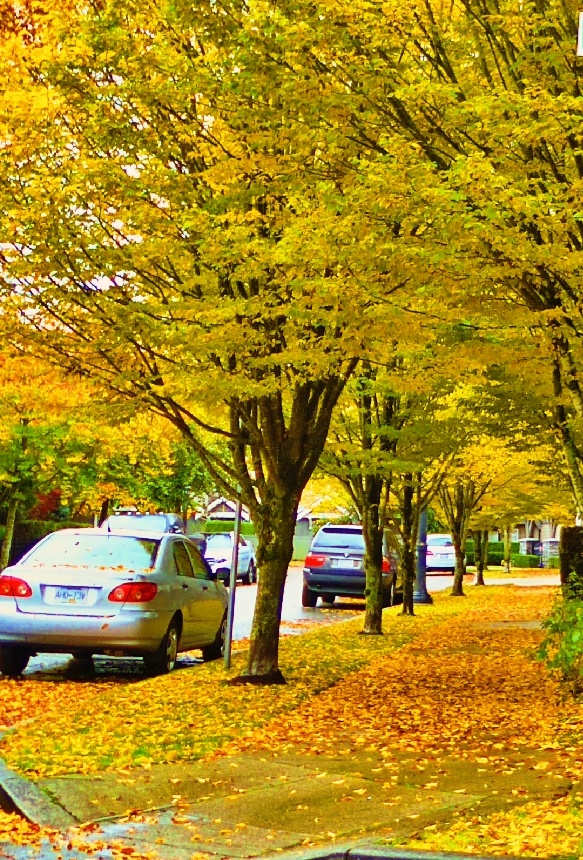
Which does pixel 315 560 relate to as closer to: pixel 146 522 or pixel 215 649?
pixel 146 522

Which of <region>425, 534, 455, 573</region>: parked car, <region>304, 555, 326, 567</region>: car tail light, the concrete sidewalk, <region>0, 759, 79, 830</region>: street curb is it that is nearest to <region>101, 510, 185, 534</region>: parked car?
<region>304, 555, 326, 567</region>: car tail light

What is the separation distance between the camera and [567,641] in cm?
819

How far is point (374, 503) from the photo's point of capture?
1767 cm

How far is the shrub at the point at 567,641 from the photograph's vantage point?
7984mm

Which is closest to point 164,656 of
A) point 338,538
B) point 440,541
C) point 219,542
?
point 338,538

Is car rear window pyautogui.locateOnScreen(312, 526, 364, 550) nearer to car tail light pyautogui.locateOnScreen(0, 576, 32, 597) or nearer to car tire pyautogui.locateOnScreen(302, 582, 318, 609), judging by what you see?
car tire pyautogui.locateOnScreen(302, 582, 318, 609)

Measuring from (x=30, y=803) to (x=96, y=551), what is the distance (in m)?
6.39

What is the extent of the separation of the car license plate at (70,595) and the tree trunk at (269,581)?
1.83 metres

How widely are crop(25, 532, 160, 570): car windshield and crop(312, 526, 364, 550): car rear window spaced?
504 inches

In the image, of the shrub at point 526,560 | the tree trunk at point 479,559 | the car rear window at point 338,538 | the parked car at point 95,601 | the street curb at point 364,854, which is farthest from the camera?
the shrub at point 526,560

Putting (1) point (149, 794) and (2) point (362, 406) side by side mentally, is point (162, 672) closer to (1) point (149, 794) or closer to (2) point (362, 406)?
(1) point (149, 794)

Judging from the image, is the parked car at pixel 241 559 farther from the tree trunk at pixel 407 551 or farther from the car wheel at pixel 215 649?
the car wheel at pixel 215 649

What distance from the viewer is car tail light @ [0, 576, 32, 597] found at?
1154 cm

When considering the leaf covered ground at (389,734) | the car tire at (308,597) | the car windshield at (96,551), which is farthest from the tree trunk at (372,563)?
the car tire at (308,597)
